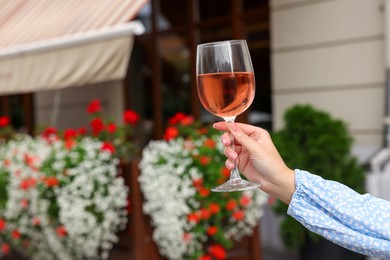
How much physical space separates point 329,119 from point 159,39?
140 inches

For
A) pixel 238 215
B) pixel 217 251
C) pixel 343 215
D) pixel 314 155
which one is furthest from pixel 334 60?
pixel 343 215

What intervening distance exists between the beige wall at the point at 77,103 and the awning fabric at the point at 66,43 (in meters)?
2.68

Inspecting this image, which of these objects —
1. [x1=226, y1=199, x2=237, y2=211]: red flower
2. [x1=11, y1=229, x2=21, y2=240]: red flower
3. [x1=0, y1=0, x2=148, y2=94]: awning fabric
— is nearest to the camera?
[x1=226, y1=199, x2=237, y2=211]: red flower

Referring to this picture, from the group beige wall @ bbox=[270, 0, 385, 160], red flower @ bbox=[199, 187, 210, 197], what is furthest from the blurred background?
red flower @ bbox=[199, 187, 210, 197]

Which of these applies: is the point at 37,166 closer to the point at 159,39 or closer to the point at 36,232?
the point at 36,232

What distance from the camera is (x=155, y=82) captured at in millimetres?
8281

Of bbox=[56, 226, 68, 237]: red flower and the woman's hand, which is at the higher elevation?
the woman's hand

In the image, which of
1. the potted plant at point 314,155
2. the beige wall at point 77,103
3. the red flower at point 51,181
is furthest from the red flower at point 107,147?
the beige wall at point 77,103

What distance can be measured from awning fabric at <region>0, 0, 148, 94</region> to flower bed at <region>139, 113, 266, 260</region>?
1.07 metres

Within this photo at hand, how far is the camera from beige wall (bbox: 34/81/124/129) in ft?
28.5

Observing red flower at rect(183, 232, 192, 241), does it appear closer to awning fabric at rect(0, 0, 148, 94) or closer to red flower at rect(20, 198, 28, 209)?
red flower at rect(20, 198, 28, 209)

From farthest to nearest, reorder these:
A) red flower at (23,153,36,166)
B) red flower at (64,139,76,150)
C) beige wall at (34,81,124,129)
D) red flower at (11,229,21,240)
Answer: beige wall at (34,81,124,129) → red flower at (11,229,21,240) → red flower at (23,153,36,166) → red flower at (64,139,76,150)

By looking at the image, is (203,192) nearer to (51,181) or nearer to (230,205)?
(230,205)

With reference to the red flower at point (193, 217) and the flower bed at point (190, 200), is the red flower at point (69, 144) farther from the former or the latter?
the red flower at point (193, 217)
